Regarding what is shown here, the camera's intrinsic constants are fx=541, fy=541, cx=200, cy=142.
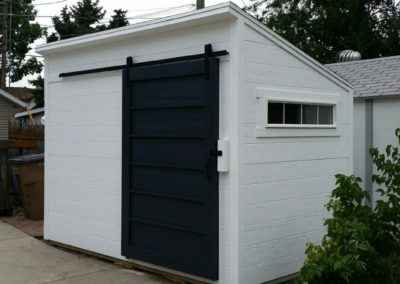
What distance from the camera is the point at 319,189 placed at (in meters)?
6.27

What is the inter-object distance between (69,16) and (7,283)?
2746 centimetres

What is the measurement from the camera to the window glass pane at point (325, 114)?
634 cm

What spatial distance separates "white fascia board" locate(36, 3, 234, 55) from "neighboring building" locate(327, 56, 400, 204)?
489cm

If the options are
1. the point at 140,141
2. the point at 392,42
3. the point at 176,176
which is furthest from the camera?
the point at 392,42

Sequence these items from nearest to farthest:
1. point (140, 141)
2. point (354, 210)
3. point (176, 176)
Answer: point (354, 210), point (176, 176), point (140, 141)

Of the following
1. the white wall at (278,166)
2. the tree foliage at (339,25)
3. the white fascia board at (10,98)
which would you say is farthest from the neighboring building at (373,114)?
the white fascia board at (10,98)

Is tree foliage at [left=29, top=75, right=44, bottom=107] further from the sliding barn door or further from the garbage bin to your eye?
the sliding barn door

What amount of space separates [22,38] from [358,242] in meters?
32.7

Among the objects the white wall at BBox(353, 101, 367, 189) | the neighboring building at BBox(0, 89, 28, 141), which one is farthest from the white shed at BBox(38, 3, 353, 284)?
the neighboring building at BBox(0, 89, 28, 141)

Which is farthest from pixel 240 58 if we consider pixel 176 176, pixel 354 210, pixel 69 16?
pixel 69 16

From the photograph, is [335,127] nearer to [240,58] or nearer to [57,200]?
[240,58]

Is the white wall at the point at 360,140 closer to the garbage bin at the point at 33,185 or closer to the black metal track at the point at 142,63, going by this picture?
the black metal track at the point at 142,63

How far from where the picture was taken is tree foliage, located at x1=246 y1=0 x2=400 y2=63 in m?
22.8

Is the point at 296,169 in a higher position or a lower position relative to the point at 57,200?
higher
